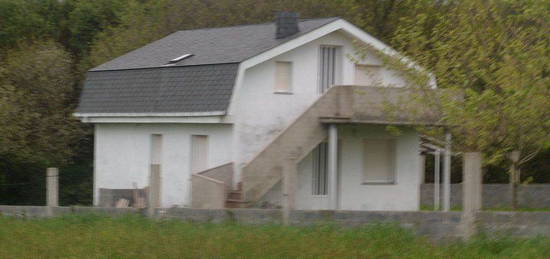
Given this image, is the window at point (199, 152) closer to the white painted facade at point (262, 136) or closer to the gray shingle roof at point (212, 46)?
the white painted facade at point (262, 136)

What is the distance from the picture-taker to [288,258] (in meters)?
14.4

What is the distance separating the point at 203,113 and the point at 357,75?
5576 mm

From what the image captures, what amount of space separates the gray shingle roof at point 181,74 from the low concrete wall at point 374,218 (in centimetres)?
710

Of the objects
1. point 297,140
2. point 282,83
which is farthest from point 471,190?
point 282,83

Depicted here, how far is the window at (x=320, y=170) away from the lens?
3083cm

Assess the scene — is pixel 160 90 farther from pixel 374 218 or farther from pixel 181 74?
pixel 374 218

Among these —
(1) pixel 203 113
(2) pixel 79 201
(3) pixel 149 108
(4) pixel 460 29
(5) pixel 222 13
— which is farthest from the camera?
(5) pixel 222 13

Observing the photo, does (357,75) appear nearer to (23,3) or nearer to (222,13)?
(222,13)

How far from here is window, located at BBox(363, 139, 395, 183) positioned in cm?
3178

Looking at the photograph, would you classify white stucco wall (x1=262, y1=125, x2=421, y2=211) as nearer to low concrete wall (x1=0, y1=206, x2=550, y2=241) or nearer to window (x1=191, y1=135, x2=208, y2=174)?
window (x1=191, y1=135, x2=208, y2=174)

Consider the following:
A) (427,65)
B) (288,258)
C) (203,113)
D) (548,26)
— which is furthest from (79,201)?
(288,258)

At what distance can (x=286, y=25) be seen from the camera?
30.0 metres

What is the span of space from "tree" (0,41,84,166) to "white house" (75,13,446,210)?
2.42m

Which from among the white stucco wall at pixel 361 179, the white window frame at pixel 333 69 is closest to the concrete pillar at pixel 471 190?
the white stucco wall at pixel 361 179
